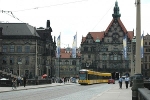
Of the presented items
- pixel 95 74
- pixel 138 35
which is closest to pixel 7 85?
pixel 95 74

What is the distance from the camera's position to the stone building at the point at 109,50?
139m

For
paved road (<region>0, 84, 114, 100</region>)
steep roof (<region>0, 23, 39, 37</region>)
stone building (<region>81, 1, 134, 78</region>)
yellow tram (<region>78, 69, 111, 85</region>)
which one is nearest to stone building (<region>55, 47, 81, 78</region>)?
stone building (<region>81, 1, 134, 78</region>)

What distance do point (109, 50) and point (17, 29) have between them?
4731 centimetres

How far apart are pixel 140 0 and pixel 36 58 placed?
84.4 m

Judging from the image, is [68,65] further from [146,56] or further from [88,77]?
[88,77]

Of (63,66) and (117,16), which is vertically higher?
(117,16)

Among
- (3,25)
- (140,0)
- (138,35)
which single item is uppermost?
(3,25)

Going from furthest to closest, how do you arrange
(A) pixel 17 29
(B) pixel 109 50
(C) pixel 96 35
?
(C) pixel 96 35
(B) pixel 109 50
(A) pixel 17 29

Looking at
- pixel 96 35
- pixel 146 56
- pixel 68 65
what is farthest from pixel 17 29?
pixel 68 65

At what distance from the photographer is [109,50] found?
143250 millimetres

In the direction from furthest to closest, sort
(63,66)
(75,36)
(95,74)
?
(63,66) < (95,74) < (75,36)

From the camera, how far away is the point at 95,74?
78.1 metres

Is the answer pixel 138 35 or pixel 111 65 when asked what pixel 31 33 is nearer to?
pixel 111 65

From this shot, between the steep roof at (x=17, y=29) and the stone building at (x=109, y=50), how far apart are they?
3964 centimetres
